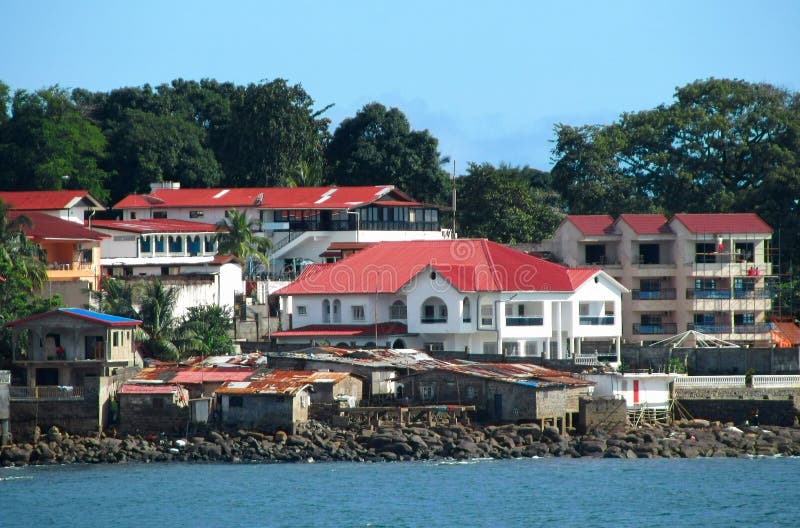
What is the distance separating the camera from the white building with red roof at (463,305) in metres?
84.9

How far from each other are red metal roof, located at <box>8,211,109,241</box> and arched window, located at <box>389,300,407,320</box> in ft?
49.1

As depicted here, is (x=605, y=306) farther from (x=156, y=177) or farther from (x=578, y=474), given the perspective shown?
(x=156, y=177)

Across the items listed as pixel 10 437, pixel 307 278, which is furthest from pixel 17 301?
pixel 307 278

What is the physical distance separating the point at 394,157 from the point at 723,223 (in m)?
29.1

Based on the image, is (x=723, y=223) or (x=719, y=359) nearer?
(x=719, y=359)

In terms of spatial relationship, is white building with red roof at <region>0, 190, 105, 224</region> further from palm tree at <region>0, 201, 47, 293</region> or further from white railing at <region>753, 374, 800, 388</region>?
white railing at <region>753, 374, 800, 388</region>

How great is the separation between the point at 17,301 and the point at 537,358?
2281cm

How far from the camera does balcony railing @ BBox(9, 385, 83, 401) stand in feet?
239

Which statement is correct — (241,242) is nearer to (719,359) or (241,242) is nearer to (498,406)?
(719,359)

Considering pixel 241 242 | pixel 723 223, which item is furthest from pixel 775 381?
pixel 241 242

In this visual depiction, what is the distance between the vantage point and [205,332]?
8306cm

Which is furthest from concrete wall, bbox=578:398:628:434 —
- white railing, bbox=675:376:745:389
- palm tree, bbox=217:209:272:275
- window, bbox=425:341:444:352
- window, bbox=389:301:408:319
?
palm tree, bbox=217:209:272:275

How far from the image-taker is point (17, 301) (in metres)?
80.7


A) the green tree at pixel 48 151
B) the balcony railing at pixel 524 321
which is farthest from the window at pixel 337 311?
the green tree at pixel 48 151
